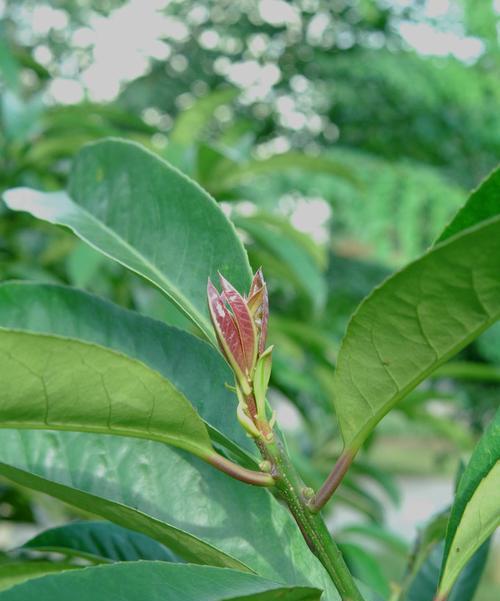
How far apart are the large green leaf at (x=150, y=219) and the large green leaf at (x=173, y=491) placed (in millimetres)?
83

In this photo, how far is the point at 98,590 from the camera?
1.07 feet

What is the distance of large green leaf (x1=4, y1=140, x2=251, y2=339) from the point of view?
48 centimetres

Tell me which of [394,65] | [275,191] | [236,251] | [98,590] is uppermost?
[394,65]

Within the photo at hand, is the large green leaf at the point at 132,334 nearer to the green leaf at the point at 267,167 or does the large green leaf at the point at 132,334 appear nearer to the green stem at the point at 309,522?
the green stem at the point at 309,522

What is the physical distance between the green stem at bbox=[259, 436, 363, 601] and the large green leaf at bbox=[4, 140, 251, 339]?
89 millimetres

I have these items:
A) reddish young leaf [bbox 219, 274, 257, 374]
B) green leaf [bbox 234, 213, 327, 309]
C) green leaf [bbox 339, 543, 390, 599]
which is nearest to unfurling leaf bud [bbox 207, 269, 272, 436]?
reddish young leaf [bbox 219, 274, 257, 374]

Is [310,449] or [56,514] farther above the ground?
[310,449]

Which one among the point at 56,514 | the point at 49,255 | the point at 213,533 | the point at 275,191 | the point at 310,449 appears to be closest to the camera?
the point at 213,533

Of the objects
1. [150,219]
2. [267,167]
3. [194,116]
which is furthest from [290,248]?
[150,219]

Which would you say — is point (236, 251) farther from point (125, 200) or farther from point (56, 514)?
point (56, 514)

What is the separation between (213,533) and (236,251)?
0.53 ft

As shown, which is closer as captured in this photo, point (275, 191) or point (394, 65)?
point (275, 191)

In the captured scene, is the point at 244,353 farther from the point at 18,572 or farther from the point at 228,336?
the point at 18,572

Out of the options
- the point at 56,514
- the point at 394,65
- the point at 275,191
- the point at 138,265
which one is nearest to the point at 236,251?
the point at 138,265
